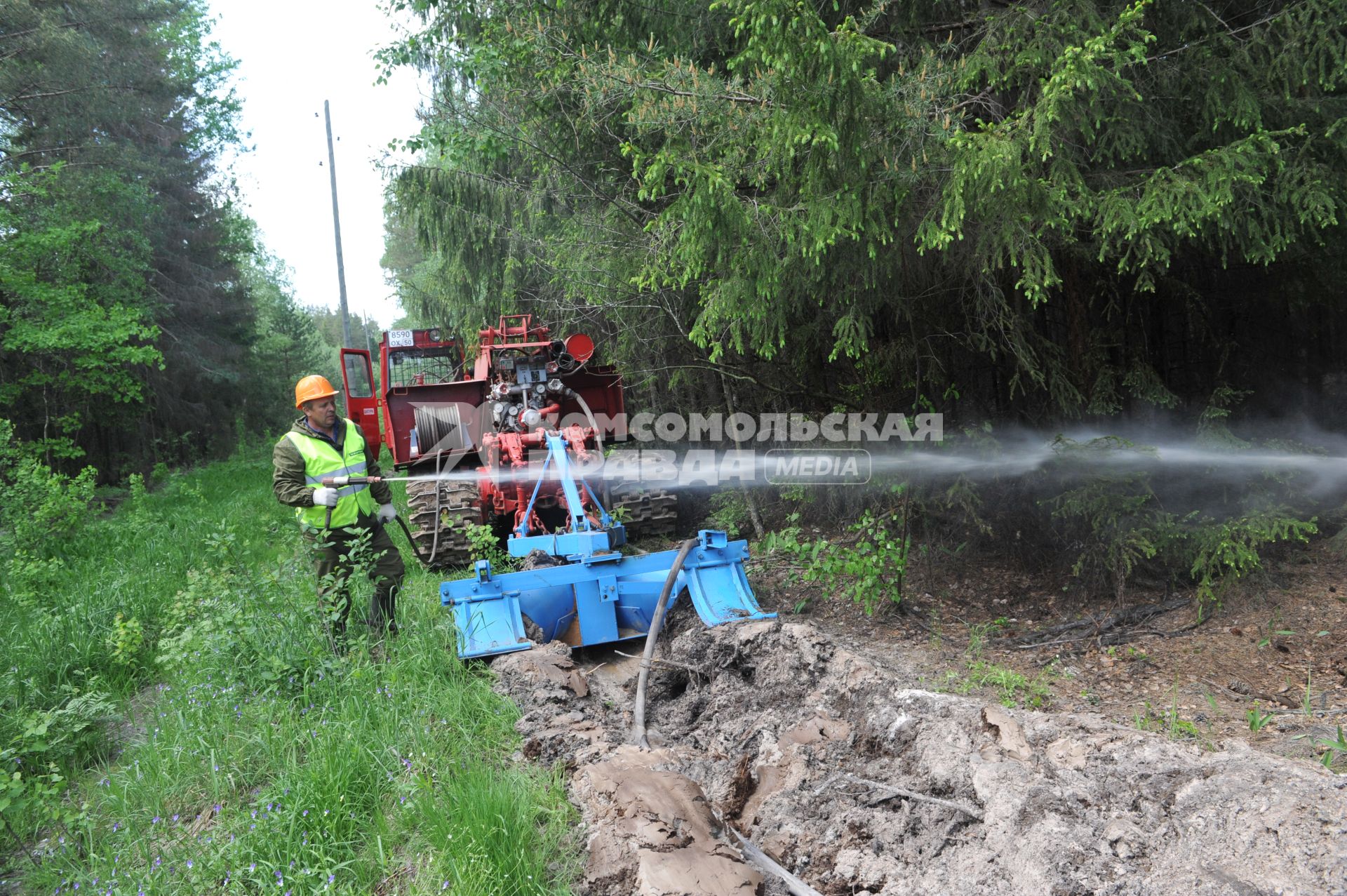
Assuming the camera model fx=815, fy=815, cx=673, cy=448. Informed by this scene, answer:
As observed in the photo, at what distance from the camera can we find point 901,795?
3.09m

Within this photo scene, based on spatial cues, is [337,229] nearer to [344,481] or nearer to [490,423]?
[490,423]

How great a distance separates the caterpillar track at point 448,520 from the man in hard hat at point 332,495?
2.35 m

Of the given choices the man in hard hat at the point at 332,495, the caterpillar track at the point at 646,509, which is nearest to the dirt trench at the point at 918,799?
the man in hard hat at the point at 332,495

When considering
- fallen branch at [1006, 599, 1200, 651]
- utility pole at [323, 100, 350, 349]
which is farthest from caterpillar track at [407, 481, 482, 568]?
utility pole at [323, 100, 350, 349]

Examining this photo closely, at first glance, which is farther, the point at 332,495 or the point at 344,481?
the point at 344,481

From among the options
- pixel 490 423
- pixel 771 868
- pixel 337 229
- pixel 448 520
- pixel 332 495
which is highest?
pixel 337 229

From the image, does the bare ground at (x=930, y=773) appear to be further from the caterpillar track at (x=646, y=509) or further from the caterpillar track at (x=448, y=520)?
the caterpillar track at (x=646, y=509)

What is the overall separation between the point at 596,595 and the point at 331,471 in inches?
77.7

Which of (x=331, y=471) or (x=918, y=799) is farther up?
(x=331, y=471)

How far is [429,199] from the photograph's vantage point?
1059cm

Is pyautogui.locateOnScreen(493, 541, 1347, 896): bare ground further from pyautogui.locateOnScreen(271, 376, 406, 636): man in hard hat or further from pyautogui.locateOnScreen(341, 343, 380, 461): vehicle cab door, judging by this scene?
pyautogui.locateOnScreen(341, 343, 380, 461): vehicle cab door

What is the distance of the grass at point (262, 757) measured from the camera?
10.5 ft

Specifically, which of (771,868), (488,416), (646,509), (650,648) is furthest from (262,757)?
(488,416)

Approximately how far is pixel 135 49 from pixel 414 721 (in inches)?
685
